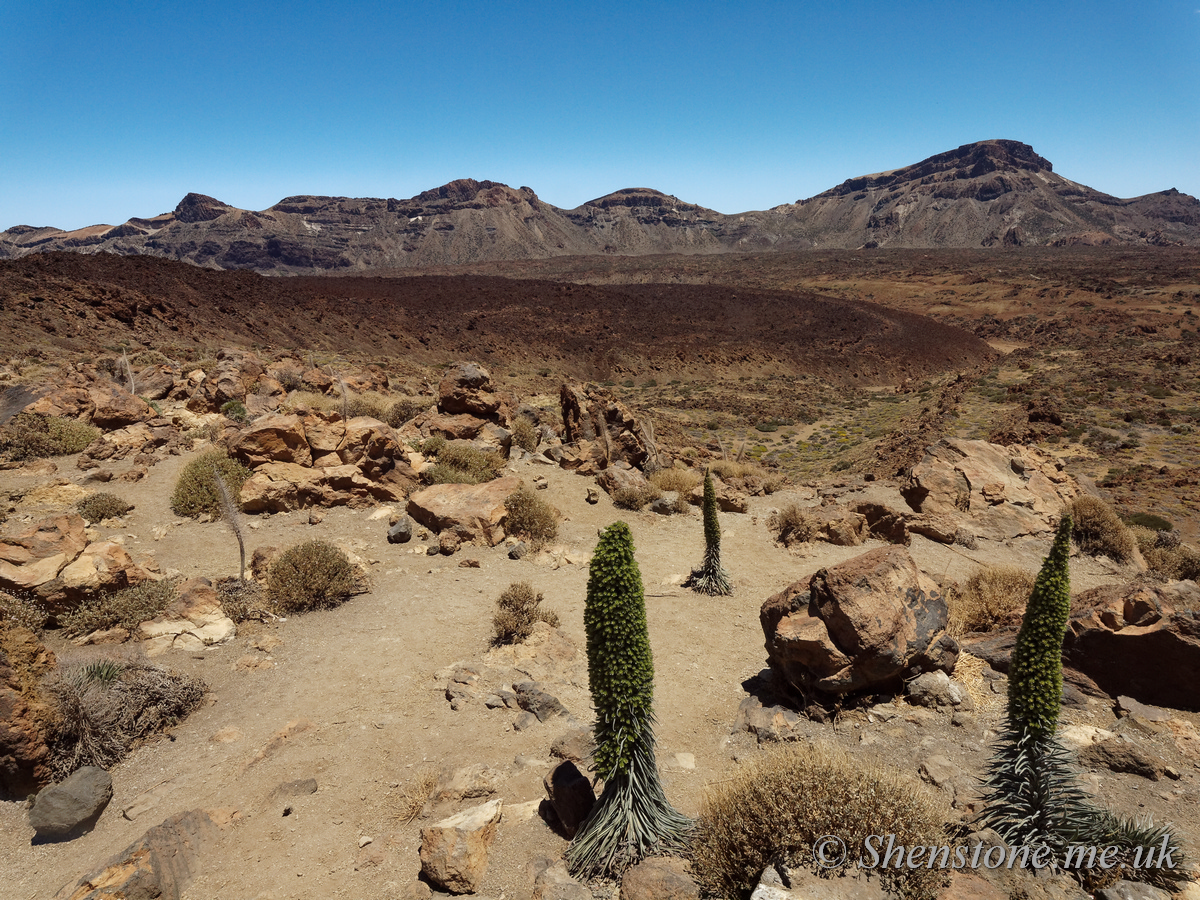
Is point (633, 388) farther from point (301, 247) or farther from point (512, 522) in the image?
point (301, 247)

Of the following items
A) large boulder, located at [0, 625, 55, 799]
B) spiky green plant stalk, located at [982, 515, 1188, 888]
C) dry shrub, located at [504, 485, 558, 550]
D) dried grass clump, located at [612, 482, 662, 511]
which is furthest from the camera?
dried grass clump, located at [612, 482, 662, 511]

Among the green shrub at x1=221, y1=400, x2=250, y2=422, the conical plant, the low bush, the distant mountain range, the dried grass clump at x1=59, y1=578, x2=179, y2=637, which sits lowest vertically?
the conical plant

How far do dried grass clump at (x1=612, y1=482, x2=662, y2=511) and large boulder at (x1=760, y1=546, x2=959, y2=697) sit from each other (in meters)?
6.52

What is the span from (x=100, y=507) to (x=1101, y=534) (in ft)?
54.7

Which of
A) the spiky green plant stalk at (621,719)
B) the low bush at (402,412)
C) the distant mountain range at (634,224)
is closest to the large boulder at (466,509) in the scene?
the low bush at (402,412)

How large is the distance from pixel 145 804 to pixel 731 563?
842 cm

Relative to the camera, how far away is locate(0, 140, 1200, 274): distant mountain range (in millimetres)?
130000

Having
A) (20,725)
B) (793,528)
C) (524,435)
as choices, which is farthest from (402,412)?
(20,725)

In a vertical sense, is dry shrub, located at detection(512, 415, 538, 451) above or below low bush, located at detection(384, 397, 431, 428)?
below

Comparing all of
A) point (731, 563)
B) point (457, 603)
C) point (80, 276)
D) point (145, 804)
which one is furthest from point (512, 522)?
point (80, 276)

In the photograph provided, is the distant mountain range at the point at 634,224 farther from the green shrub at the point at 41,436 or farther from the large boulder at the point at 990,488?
the large boulder at the point at 990,488

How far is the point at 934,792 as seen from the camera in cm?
486

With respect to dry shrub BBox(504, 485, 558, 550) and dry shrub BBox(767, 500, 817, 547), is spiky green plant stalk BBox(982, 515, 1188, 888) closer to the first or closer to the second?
dry shrub BBox(767, 500, 817, 547)

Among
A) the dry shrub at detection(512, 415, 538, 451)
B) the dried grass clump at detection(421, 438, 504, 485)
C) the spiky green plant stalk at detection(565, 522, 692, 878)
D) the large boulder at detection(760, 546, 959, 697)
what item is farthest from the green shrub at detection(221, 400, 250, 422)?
the large boulder at detection(760, 546, 959, 697)
